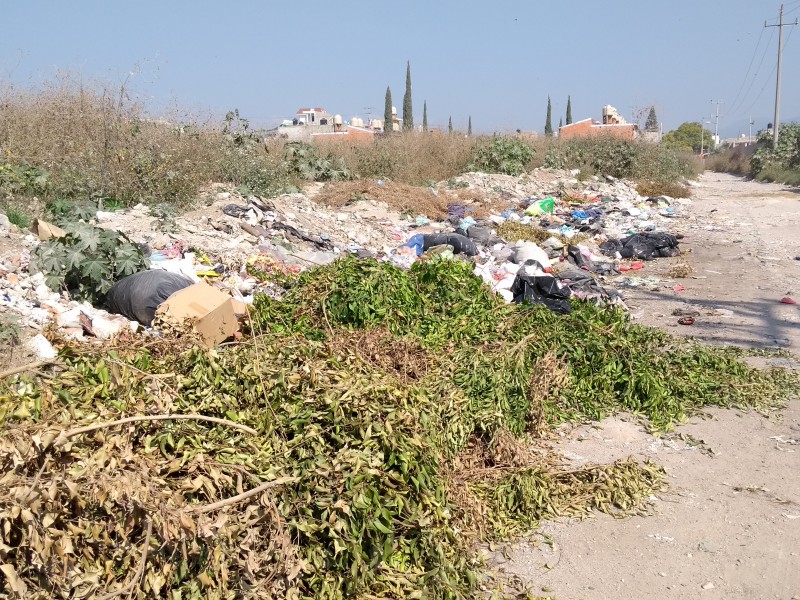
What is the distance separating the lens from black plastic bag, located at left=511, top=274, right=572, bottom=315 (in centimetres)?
598

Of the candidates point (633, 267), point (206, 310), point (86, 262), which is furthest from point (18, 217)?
point (633, 267)

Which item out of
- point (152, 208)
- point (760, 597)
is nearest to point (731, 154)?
point (152, 208)

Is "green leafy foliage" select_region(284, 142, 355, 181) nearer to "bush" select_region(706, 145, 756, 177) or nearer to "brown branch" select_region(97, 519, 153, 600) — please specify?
"brown branch" select_region(97, 519, 153, 600)

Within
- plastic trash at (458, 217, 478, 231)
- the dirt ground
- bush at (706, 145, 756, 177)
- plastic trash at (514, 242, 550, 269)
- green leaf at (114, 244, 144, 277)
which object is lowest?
the dirt ground

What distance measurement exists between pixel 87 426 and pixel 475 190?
15019 mm

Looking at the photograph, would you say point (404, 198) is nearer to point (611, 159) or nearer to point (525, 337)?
point (525, 337)

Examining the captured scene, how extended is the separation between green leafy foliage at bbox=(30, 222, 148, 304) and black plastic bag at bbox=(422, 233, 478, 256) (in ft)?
14.8

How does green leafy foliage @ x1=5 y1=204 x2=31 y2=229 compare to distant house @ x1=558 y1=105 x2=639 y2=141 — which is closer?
green leafy foliage @ x1=5 y1=204 x2=31 y2=229

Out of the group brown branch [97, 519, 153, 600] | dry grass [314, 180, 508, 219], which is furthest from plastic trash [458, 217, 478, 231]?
brown branch [97, 519, 153, 600]

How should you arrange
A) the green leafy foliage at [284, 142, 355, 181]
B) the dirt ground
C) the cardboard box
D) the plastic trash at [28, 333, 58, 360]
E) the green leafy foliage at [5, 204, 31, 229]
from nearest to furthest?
the dirt ground → the plastic trash at [28, 333, 58, 360] → the cardboard box → the green leafy foliage at [5, 204, 31, 229] → the green leafy foliage at [284, 142, 355, 181]

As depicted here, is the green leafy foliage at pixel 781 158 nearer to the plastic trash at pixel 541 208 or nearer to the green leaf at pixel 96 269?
the plastic trash at pixel 541 208

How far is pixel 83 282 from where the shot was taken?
222 inches

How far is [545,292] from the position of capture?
6.15 m

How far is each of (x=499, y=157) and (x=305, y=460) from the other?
18.7 metres
